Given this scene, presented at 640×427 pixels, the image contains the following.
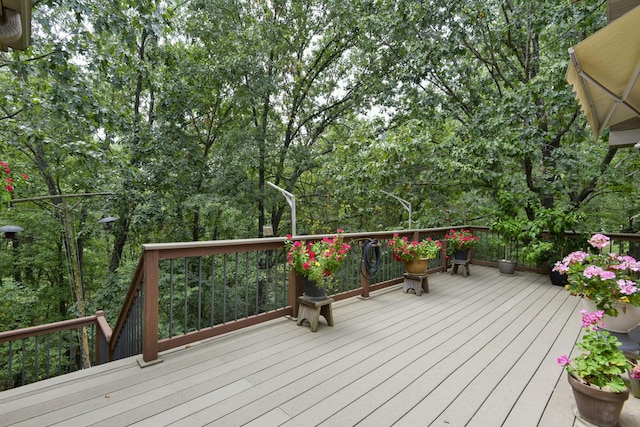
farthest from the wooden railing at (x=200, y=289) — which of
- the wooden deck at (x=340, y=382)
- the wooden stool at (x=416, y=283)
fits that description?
the wooden stool at (x=416, y=283)

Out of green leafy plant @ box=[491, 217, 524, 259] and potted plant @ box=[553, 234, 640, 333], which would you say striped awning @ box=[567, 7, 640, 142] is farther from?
green leafy plant @ box=[491, 217, 524, 259]

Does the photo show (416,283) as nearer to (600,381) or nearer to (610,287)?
(610,287)

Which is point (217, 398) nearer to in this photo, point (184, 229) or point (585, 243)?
point (585, 243)

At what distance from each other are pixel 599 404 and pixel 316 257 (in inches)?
83.6

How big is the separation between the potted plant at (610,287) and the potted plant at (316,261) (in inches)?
72.3

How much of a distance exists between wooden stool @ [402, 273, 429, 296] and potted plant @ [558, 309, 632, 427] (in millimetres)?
2447

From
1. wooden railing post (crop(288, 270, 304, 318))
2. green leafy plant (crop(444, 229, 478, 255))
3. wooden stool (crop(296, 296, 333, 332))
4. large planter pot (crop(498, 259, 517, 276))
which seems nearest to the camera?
wooden stool (crop(296, 296, 333, 332))

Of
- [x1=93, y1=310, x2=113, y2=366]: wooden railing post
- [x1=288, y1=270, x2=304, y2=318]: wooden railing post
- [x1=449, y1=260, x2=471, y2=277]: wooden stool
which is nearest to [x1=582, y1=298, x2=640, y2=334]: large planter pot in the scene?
[x1=288, y1=270, x2=304, y2=318]: wooden railing post

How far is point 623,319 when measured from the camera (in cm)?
217

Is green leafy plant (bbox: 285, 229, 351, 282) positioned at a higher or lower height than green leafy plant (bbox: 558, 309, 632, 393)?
higher

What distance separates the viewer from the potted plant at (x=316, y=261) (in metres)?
2.86

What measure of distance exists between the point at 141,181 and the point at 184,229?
1635mm

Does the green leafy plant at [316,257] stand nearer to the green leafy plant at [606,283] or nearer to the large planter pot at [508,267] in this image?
the green leafy plant at [606,283]

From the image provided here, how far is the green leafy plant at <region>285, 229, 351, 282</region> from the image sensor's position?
2857 mm
